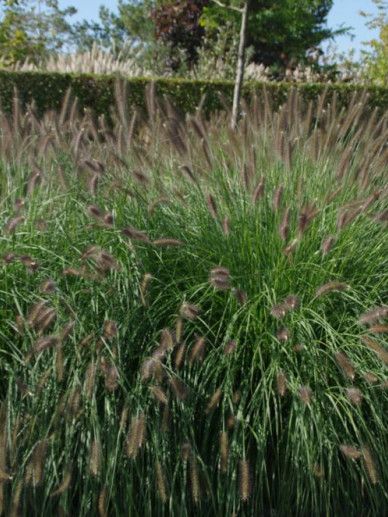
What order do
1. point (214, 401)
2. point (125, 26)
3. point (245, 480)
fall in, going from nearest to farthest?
point (245, 480)
point (214, 401)
point (125, 26)

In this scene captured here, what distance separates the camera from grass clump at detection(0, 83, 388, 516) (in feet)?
8.61

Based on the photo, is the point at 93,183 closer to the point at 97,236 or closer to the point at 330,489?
the point at 97,236

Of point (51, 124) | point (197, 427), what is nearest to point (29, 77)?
point (51, 124)

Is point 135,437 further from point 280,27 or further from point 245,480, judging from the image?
point 280,27

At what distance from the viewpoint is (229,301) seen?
309 centimetres

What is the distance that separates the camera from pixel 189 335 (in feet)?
9.53

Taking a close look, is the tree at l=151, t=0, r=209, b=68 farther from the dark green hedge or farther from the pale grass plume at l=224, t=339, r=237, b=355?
the pale grass plume at l=224, t=339, r=237, b=355

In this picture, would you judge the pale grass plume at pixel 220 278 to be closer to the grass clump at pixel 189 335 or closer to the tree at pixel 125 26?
the grass clump at pixel 189 335

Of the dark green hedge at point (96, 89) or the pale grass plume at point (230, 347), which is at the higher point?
the pale grass plume at point (230, 347)

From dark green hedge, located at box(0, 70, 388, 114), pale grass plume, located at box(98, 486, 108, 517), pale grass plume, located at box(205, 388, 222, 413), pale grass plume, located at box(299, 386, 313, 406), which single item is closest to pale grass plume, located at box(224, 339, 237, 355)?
pale grass plume, located at box(205, 388, 222, 413)

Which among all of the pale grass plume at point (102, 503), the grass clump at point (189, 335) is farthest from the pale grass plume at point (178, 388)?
the pale grass plume at point (102, 503)

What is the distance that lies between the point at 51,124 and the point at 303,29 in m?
19.4

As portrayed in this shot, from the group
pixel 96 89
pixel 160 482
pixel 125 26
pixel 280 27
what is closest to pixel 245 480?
pixel 160 482

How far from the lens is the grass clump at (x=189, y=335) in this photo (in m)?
2.62
